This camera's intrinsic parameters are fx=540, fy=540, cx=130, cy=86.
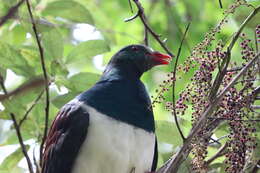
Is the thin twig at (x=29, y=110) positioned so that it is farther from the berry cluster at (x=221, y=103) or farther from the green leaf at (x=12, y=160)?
the berry cluster at (x=221, y=103)

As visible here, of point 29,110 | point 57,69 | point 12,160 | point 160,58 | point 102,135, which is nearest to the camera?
point 102,135

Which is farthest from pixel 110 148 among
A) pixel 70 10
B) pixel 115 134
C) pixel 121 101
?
pixel 70 10

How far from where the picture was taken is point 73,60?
9.81 ft

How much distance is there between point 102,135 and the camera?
8.34 feet

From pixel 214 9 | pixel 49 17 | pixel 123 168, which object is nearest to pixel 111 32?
pixel 49 17

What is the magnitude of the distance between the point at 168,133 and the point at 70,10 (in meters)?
0.88

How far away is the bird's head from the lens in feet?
10.6

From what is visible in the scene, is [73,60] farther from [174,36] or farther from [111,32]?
[174,36]

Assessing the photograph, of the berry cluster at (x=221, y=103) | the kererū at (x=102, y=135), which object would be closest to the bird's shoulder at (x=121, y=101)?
the kererū at (x=102, y=135)

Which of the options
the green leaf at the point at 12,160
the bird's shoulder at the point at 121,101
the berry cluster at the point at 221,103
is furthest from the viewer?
the green leaf at the point at 12,160

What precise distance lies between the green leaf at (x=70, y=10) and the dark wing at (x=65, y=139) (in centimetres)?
57

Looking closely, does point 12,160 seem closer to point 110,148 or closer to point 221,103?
point 110,148

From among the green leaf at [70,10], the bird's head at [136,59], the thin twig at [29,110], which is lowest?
the bird's head at [136,59]

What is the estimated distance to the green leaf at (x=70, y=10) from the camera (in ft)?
9.80
